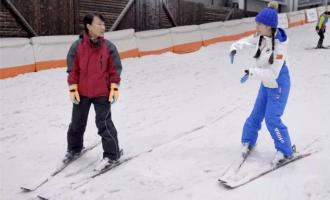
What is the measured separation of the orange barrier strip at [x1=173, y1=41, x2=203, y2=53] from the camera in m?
14.5

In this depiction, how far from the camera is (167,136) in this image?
18.6ft

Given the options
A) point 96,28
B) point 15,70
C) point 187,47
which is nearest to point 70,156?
point 96,28

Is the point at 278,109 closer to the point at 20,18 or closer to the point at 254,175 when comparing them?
the point at 254,175

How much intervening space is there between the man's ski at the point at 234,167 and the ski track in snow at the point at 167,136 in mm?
80

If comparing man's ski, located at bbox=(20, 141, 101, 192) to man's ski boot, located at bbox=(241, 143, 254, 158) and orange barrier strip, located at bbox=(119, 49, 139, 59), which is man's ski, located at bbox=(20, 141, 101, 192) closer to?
man's ski boot, located at bbox=(241, 143, 254, 158)

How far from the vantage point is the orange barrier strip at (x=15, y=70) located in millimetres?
9141

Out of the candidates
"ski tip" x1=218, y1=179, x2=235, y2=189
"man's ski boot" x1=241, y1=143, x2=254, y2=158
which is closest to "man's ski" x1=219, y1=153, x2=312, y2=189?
"ski tip" x1=218, y1=179, x2=235, y2=189

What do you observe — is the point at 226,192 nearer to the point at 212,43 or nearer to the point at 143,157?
the point at 143,157

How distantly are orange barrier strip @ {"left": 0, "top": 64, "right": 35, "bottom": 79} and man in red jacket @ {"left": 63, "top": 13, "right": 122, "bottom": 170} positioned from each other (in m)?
5.32

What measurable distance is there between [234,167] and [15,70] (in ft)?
21.7

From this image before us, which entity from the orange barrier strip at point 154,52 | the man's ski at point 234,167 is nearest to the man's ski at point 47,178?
the man's ski at point 234,167

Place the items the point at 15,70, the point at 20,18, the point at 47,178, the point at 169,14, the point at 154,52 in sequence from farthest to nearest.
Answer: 1. the point at 169,14
2. the point at 154,52
3. the point at 20,18
4. the point at 15,70
5. the point at 47,178

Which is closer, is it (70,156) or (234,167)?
(234,167)

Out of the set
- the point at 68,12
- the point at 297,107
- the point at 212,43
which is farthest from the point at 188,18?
the point at 297,107
